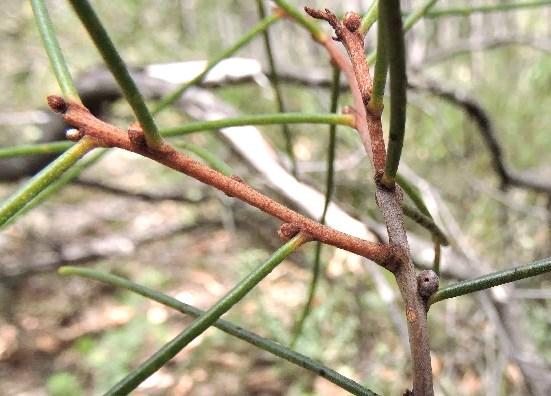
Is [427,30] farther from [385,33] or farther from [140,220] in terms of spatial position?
[385,33]

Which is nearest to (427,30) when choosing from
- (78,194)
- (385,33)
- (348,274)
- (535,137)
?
(535,137)

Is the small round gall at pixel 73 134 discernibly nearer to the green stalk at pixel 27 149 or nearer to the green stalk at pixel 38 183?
the green stalk at pixel 38 183

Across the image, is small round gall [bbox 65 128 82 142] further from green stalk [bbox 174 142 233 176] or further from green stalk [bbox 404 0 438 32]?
green stalk [bbox 404 0 438 32]

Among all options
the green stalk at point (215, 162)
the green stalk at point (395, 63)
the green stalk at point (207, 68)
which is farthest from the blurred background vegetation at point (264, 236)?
the green stalk at point (395, 63)

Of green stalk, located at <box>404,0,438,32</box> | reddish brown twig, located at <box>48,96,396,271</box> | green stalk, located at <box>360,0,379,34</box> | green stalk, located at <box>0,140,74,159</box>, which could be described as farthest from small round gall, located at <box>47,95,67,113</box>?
green stalk, located at <box>404,0,438,32</box>

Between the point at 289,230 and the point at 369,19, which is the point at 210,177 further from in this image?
the point at 369,19

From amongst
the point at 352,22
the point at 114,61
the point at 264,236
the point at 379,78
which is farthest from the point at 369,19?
the point at 264,236
